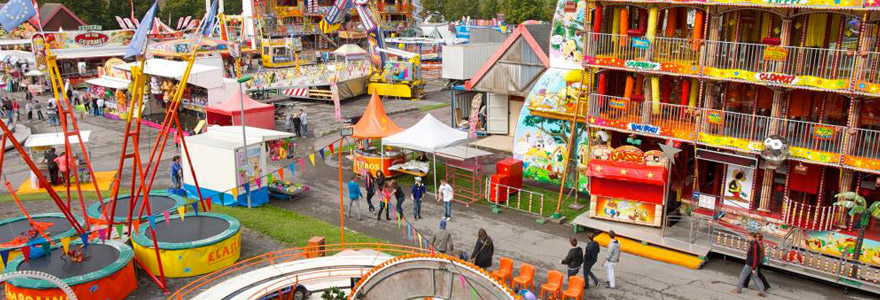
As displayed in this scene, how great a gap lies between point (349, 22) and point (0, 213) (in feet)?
200

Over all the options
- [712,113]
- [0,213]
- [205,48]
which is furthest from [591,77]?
[205,48]

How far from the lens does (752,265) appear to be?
1669 centimetres

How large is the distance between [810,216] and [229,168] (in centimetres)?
1798

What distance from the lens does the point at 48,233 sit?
18891mm

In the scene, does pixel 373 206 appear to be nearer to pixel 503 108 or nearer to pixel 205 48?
pixel 503 108

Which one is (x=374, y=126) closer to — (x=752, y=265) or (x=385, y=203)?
(x=385, y=203)

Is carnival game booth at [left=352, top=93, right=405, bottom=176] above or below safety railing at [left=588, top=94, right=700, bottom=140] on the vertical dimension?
below

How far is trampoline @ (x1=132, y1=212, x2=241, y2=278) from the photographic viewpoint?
1783cm

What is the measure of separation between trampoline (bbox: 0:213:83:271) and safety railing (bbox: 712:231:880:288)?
58.2ft

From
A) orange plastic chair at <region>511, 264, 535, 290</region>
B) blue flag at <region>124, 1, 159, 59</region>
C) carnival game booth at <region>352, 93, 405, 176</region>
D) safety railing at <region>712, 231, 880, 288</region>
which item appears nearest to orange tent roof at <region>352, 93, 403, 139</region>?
carnival game booth at <region>352, 93, 405, 176</region>

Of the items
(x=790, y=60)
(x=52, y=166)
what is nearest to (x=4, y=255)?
(x=52, y=166)

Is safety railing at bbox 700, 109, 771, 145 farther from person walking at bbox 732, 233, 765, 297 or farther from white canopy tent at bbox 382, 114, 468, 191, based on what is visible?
white canopy tent at bbox 382, 114, 468, 191

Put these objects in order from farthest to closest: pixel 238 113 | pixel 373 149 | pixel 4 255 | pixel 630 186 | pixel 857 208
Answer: pixel 238 113 → pixel 373 149 → pixel 630 186 → pixel 857 208 → pixel 4 255

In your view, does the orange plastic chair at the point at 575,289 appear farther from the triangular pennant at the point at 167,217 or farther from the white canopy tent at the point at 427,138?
the triangular pennant at the point at 167,217
